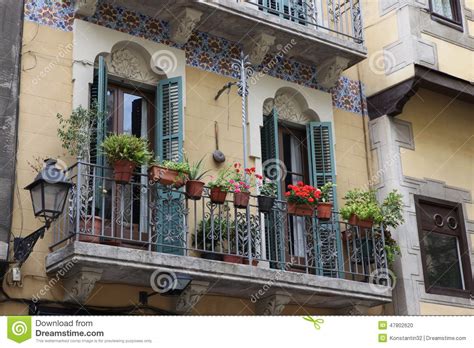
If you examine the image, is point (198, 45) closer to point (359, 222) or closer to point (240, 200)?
point (240, 200)

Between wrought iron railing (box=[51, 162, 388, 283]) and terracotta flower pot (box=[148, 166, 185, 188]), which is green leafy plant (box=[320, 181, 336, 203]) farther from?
terracotta flower pot (box=[148, 166, 185, 188])

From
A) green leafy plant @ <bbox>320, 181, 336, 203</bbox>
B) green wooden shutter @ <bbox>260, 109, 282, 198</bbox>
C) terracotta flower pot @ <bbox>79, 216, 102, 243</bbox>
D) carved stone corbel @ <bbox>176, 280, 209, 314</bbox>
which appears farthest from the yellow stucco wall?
terracotta flower pot @ <bbox>79, 216, 102, 243</bbox>

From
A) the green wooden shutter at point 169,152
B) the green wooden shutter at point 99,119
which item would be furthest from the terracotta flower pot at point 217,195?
the green wooden shutter at point 99,119

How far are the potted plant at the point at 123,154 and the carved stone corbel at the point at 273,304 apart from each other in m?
2.48

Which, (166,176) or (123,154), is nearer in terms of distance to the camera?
(123,154)

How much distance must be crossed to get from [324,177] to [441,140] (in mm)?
2503

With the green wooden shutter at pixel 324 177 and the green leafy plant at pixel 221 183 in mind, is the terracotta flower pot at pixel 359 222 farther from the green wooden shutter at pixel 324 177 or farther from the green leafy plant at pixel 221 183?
the green leafy plant at pixel 221 183

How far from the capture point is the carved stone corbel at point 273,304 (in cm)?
1150

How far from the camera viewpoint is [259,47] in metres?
12.9

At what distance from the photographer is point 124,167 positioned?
10516 millimetres

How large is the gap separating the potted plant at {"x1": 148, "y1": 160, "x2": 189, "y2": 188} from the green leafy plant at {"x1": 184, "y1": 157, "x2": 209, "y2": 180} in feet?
0.34

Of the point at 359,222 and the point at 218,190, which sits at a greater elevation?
the point at 218,190

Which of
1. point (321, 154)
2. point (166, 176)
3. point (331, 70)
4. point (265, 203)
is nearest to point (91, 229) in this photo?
point (166, 176)
